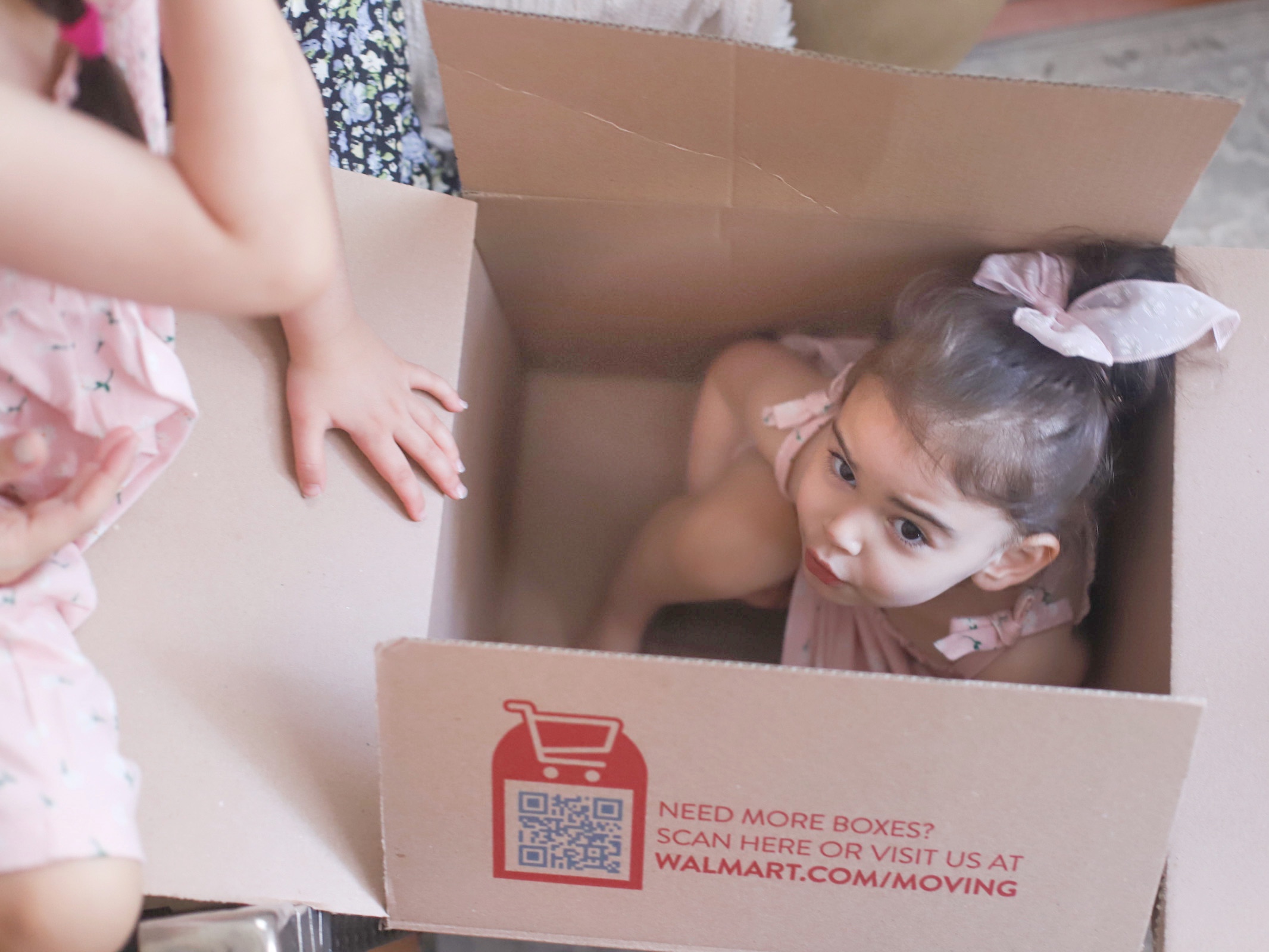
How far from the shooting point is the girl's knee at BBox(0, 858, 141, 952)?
477 mm

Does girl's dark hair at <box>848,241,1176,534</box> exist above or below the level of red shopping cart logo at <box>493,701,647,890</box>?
above

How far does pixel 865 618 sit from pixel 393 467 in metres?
0.40

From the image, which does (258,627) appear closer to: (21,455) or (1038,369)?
(21,455)

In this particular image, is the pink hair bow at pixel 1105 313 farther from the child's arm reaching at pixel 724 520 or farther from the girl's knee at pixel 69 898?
the girl's knee at pixel 69 898

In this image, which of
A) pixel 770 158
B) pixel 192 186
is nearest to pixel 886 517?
pixel 770 158

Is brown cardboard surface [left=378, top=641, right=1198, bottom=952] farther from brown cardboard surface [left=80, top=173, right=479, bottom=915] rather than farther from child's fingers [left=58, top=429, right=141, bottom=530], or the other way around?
child's fingers [left=58, top=429, right=141, bottom=530]

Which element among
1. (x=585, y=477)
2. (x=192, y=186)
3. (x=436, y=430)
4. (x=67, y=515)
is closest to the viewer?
(x=192, y=186)

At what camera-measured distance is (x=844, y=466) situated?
2.27ft

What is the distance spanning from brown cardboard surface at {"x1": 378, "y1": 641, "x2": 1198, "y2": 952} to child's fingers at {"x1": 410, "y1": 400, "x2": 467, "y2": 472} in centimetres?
20

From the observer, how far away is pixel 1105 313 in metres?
0.63

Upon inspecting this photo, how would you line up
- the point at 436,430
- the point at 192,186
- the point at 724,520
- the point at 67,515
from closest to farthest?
1. the point at 192,186
2. the point at 67,515
3. the point at 436,430
4. the point at 724,520

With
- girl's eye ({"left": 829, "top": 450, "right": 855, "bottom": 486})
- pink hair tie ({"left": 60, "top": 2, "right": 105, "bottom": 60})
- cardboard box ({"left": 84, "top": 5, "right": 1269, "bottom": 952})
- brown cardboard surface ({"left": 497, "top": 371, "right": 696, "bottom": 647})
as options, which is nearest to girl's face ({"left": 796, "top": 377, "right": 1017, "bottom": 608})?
girl's eye ({"left": 829, "top": 450, "right": 855, "bottom": 486})

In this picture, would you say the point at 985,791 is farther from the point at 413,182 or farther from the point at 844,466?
the point at 413,182

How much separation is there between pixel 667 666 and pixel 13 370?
1.26 ft
